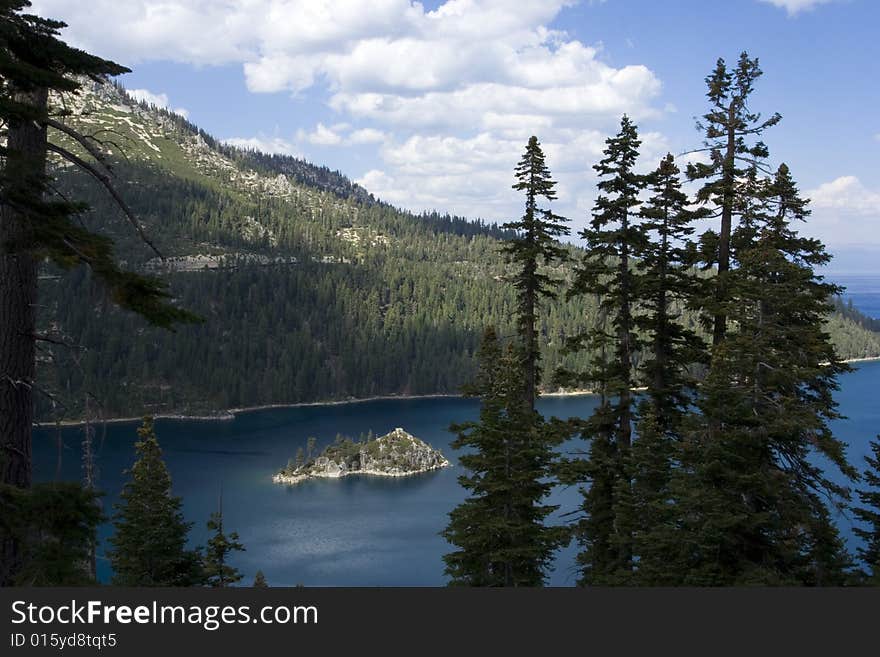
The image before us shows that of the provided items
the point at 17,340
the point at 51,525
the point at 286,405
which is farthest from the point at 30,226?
the point at 286,405

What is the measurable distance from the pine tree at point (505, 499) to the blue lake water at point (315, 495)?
1789 centimetres

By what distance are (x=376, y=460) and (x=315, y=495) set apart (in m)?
15.7

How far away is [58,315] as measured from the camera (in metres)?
176

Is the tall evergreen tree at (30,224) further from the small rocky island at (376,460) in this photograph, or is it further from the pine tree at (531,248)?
the small rocky island at (376,460)

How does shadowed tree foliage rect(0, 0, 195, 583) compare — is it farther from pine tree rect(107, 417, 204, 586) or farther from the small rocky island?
the small rocky island

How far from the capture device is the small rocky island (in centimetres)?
10150

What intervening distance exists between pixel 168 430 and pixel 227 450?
2699cm

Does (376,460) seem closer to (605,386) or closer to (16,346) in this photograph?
(605,386)

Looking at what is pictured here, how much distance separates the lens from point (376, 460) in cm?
10450

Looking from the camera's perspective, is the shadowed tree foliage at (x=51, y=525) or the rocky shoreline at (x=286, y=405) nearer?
the shadowed tree foliage at (x=51, y=525)

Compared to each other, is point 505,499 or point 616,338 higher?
point 616,338

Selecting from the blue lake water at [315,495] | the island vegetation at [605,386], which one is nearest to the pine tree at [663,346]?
the island vegetation at [605,386]

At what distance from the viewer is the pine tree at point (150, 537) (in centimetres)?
2172

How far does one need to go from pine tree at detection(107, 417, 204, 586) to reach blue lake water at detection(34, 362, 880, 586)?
6029 millimetres
